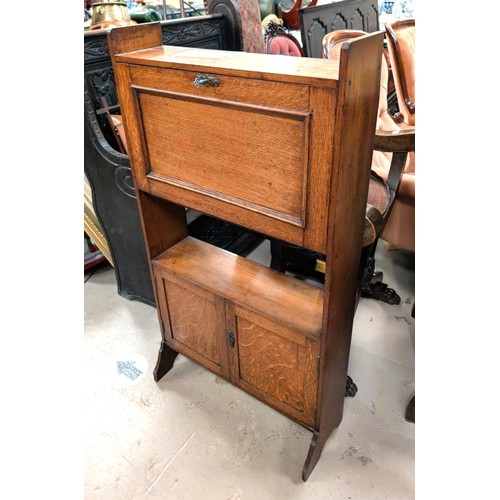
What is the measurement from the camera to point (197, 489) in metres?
1.33

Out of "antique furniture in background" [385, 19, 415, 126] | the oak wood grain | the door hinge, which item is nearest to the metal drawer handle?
the oak wood grain

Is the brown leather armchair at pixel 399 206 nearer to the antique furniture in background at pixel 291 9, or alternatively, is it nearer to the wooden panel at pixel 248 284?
the wooden panel at pixel 248 284

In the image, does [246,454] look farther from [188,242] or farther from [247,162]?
[247,162]

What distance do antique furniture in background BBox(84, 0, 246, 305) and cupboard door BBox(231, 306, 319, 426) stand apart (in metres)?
0.79

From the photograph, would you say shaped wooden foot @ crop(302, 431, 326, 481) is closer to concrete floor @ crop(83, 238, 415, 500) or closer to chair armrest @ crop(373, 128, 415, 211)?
concrete floor @ crop(83, 238, 415, 500)

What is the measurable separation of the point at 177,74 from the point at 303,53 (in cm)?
198

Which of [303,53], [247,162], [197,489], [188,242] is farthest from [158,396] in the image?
[303,53]

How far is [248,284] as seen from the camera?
4.26 ft

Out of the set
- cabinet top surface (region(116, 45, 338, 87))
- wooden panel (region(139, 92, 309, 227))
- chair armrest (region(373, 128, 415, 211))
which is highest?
cabinet top surface (region(116, 45, 338, 87))

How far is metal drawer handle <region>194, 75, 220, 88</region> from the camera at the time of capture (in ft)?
3.01

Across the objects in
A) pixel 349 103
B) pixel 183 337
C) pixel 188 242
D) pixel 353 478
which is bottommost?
pixel 353 478

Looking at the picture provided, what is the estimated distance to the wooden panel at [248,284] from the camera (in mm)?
1184

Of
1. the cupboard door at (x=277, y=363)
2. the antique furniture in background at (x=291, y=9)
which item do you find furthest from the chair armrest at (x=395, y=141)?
the antique furniture in background at (x=291, y=9)

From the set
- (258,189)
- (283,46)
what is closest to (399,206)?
(258,189)
